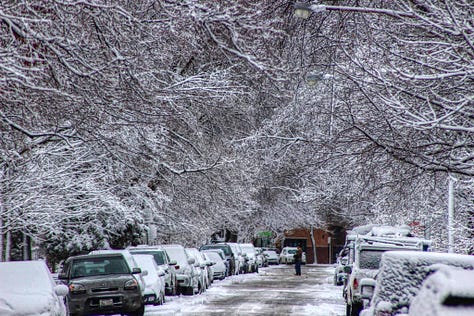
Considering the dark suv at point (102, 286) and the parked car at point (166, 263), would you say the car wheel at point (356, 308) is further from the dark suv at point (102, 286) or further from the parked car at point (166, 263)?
the parked car at point (166, 263)

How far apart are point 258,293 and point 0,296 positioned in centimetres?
1863

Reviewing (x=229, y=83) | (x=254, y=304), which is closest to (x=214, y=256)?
(x=254, y=304)

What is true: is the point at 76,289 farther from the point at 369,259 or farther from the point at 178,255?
the point at 178,255

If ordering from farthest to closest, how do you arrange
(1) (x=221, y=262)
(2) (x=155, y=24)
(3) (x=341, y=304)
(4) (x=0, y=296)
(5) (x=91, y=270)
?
(1) (x=221, y=262)
(3) (x=341, y=304)
(5) (x=91, y=270)
(2) (x=155, y=24)
(4) (x=0, y=296)

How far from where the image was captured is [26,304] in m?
12.1

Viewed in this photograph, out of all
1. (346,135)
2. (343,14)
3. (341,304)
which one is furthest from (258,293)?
(343,14)

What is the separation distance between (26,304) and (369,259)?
11001mm

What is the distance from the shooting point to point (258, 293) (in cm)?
3014

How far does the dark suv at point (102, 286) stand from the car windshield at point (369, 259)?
18.0 ft

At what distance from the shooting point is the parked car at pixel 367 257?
65.9ft

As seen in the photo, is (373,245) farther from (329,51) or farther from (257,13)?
(257,13)

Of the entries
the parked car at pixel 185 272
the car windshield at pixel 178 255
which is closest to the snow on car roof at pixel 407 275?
the parked car at pixel 185 272

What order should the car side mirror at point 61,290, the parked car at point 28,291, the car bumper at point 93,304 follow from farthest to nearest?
the car bumper at point 93,304 < the car side mirror at point 61,290 < the parked car at point 28,291

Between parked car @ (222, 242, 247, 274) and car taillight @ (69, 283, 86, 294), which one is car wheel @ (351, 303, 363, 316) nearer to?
car taillight @ (69, 283, 86, 294)
